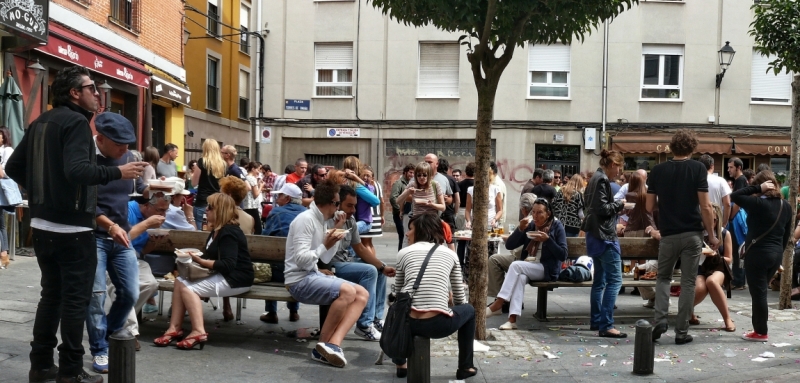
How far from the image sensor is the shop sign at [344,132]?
25.8 meters

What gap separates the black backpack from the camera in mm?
8578

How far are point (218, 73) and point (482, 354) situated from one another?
2676 centimetres

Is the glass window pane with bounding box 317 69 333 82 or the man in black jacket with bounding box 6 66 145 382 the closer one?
the man in black jacket with bounding box 6 66 145 382

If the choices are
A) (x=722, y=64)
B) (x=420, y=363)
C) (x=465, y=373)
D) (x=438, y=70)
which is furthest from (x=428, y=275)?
(x=722, y=64)

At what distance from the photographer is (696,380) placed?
20.9ft

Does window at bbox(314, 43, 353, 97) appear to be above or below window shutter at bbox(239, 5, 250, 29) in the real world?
below

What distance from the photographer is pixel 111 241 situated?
5.81 metres

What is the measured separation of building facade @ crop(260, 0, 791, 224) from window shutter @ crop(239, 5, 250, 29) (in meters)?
8.03

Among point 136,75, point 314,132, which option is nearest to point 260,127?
point 314,132

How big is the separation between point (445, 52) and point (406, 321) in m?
20.3

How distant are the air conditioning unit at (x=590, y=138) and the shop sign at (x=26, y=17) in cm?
1641

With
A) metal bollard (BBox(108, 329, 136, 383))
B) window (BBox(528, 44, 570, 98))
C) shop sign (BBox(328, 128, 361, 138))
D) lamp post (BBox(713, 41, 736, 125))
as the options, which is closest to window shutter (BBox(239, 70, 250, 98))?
shop sign (BBox(328, 128, 361, 138))

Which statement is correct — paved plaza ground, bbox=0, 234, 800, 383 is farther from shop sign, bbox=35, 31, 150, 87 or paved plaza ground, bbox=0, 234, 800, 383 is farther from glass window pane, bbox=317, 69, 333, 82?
glass window pane, bbox=317, 69, 333, 82

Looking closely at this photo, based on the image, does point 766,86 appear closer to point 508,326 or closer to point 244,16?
point 508,326
